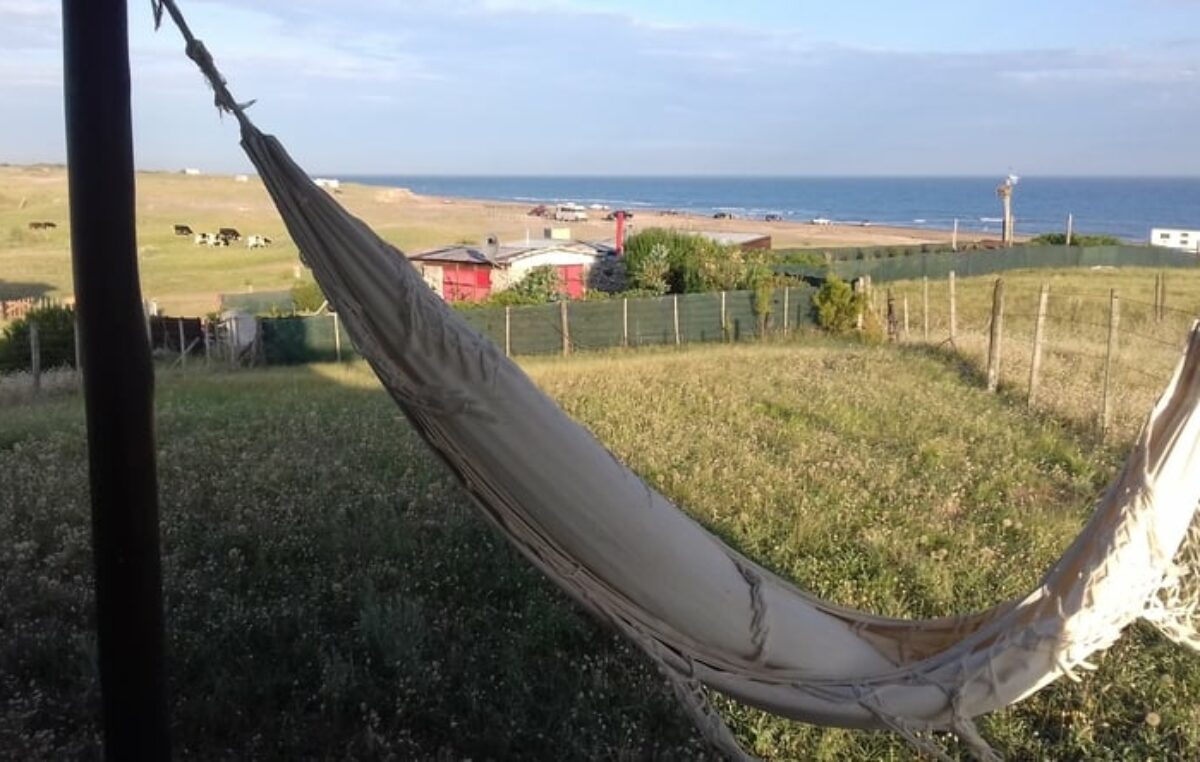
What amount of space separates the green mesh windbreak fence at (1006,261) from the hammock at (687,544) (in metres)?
26.0

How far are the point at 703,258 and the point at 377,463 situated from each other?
799 inches

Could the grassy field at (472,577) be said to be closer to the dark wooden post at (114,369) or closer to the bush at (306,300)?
the dark wooden post at (114,369)

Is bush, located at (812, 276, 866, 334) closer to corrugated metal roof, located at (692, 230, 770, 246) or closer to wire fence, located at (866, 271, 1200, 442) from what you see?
wire fence, located at (866, 271, 1200, 442)

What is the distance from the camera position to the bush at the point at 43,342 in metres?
18.7

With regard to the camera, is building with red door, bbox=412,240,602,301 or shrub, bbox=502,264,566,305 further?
building with red door, bbox=412,240,602,301

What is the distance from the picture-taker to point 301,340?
20.1 metres

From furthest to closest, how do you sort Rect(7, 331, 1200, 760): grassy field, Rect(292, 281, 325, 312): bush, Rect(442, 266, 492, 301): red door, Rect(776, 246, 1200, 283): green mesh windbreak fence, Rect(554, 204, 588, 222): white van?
Rect(554, 204, 588, 222): white van < Rect(776, 246, 1200, 283): green mesh windbreak fence < Rect(442, 266, 492, 301): red door < Rect(292, 281, 325, 312): bush < Rect(7, 331, 1200, 760): grassy field

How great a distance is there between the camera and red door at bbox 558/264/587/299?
28.5 metres

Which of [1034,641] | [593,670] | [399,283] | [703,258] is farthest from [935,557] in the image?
[703,258]

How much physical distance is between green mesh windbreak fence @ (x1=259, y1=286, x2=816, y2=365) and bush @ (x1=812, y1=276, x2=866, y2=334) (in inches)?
33.1

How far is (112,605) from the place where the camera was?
2557mm

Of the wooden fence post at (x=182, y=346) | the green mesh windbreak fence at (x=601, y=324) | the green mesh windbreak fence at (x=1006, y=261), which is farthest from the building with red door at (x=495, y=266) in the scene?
the wooden fence post at (x=182, y=346)

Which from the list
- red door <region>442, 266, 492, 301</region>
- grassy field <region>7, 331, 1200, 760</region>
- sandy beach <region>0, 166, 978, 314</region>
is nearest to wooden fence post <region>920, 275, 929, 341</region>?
grassy field <region>7, 331, 1200, 760</region>

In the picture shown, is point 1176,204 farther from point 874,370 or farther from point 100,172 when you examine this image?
point 100,172
